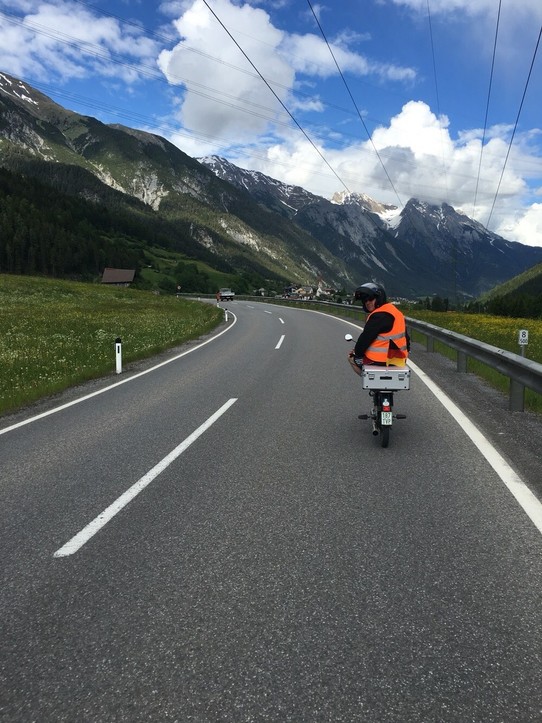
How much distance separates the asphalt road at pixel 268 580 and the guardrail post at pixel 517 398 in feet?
6.88

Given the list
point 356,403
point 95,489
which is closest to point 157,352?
point 356,403

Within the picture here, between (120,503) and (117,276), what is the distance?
387 feet

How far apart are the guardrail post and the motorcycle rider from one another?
8.46 feet

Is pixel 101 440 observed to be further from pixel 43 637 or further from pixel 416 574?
pixel 416 574

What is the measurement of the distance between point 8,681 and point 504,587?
9.37ft

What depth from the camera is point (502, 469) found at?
5.36 m

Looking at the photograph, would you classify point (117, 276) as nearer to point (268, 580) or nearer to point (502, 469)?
point (502, 469)

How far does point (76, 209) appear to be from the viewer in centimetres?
16812

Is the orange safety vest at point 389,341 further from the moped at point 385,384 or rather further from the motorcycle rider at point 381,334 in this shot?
the moped at point 385,384

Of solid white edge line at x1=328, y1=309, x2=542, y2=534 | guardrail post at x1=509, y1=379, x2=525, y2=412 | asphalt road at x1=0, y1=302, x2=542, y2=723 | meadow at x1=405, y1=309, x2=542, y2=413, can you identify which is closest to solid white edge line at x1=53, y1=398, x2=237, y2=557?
asphalt road at x1=0, y1=302, x2=542, y2=723

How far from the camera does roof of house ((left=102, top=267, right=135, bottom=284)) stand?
114062mm

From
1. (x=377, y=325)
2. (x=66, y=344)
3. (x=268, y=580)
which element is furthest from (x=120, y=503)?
(x=66, y=344)

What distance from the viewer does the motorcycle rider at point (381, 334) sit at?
6.35 meters

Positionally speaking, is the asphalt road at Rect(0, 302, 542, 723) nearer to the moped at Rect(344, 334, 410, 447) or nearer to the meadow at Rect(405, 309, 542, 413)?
the moped at Rect(344, 334, 410, 447)
